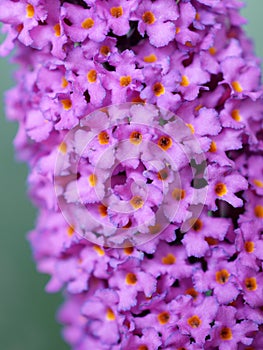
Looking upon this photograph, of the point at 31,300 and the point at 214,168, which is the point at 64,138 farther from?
the point at 31,300

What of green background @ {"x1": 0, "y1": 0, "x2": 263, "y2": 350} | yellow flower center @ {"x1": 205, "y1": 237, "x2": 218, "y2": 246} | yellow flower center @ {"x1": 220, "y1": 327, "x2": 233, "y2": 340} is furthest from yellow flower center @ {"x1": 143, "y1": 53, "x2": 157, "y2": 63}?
green background @ {"x1": 0, "y1": 0, "x2": 263, "y2": 350}

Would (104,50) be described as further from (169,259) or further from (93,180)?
(169,259)

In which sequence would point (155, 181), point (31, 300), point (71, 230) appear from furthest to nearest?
point (31, 300) → point (71, 230) → point (155, 181)

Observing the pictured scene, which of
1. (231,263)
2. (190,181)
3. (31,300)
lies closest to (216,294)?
(231,263)

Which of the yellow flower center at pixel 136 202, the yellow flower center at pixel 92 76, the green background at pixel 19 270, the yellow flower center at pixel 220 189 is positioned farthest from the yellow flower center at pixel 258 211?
the green background at pixel 19 270

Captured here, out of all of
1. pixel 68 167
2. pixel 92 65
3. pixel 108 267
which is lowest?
pixel 108 267

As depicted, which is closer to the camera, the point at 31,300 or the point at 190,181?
the point at 190,181

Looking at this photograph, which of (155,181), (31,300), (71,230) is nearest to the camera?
(155,181)

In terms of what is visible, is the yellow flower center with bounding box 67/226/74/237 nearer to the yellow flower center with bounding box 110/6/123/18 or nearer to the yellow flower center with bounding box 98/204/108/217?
the yellow flower center with bounding box 98/204/108/217
